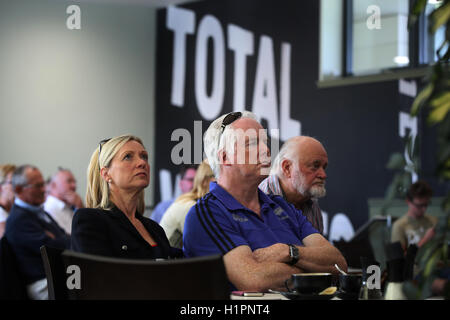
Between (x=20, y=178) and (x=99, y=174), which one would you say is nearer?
(x=99, y=174)

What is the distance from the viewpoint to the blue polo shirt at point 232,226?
98.8 inches

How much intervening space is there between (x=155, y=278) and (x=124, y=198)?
126 cm

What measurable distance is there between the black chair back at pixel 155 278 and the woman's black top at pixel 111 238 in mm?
833

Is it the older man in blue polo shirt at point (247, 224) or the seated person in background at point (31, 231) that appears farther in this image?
the seated person in background at point (31, 231)

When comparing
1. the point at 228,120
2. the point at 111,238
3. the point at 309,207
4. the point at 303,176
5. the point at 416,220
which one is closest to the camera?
the point at 111,238

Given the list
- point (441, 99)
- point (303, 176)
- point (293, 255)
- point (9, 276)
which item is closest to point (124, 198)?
point (293, 255)

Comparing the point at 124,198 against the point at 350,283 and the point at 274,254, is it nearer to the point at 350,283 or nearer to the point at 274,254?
the point at 274,254

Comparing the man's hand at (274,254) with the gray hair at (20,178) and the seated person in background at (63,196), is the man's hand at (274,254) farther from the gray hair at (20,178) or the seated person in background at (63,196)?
the seated person in background at (63,196)

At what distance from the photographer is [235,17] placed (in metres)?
9.62

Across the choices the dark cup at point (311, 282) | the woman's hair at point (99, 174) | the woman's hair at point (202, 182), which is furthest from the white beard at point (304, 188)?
the woman's hair at point (202, 182)

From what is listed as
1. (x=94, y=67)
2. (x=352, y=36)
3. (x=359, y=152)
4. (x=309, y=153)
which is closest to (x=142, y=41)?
(x=94, y=67)

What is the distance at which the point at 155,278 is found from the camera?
4.73 feet

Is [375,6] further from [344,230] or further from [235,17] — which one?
[344,230]

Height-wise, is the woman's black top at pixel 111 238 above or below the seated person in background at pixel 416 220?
above
